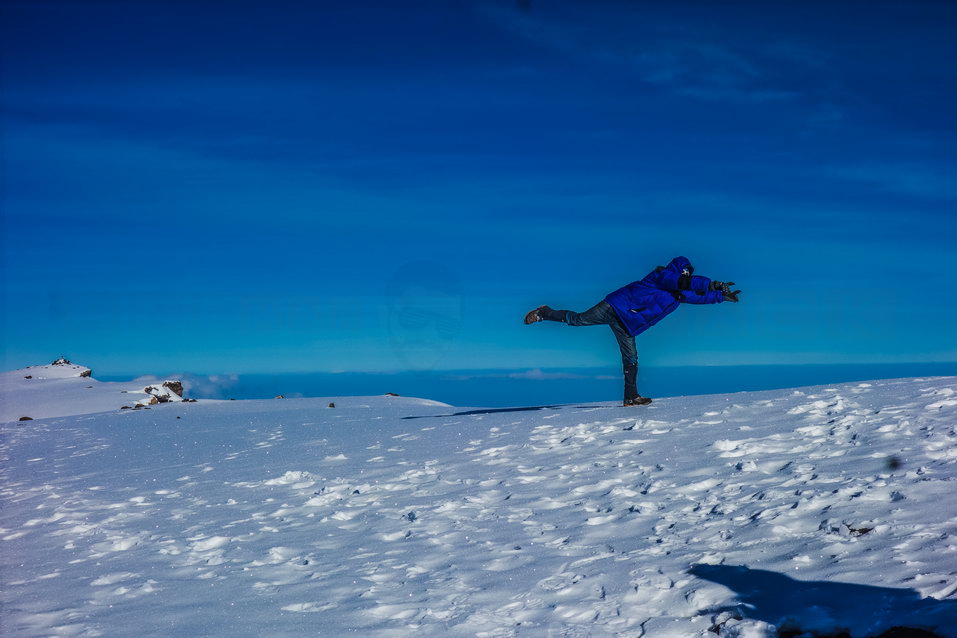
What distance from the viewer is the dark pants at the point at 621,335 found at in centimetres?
1342

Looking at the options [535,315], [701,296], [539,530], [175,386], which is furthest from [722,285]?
[175,386]

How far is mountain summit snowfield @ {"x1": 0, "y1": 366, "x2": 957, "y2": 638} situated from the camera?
5.82 meters

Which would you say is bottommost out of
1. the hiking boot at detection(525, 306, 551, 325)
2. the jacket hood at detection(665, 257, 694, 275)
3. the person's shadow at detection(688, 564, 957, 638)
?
the person's shadow at detection(688, 564, 957, 638)

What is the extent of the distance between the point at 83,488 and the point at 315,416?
24.0 feet

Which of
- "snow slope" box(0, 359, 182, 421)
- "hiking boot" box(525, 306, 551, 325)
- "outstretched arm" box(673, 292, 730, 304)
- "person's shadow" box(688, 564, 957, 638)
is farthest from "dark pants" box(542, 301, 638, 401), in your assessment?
"snow slope" box(0, 359, 182, 421)

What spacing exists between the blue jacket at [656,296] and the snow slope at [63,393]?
1813 centimetres

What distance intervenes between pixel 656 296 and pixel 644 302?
24 cm

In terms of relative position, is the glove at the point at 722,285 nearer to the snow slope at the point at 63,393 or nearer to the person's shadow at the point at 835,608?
the person's shadow at the point at 835,608

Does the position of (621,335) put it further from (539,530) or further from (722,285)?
(539,530)

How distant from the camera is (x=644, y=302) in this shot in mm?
13188

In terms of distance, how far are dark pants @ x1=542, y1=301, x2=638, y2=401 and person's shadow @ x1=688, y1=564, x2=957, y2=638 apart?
297 inches

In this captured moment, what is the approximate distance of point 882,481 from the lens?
7.38 metres

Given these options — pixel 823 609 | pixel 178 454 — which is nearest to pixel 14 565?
pixel 178 454

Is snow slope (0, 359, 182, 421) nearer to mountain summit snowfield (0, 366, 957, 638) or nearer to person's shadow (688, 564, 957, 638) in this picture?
mountain summit snowfield (0, 366, 957, 638)
